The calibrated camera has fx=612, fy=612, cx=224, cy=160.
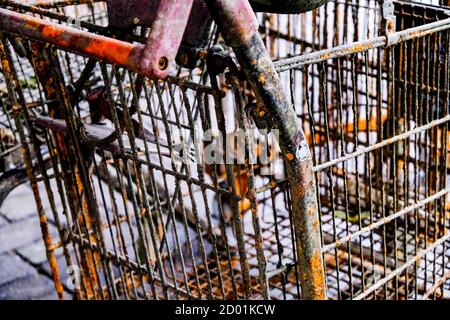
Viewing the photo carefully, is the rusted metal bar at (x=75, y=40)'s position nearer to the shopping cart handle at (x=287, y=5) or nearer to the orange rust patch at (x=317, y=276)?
the shopping cart handle at (x=287, y=5)

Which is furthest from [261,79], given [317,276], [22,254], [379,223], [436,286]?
[22,254]

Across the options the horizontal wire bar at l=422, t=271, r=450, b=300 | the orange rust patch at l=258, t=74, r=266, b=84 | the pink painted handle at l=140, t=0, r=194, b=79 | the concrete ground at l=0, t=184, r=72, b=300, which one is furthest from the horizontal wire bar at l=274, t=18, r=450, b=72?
the concrete ground at l=0, t=184, r=72, b=300

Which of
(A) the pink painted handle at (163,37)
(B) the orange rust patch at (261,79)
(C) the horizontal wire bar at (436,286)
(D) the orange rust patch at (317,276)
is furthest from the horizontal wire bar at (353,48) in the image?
(C) the horizontal wire bar at (436,286)

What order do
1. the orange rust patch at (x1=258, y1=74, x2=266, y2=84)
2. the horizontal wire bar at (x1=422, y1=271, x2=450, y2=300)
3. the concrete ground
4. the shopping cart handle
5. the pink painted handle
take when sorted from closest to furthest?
the pink painted handle, the orange rust patch at (x1=258, y1=74, x2=266, y2=84), the shopping cart handle, the horizontal wire bar at (x1=422, y1=271, x2=450, y2=300), the concrete ground

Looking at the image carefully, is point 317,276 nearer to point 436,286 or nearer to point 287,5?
point 287,5

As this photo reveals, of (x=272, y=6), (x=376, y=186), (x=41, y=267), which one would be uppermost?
(x=272, y=6)

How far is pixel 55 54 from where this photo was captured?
7.04ft

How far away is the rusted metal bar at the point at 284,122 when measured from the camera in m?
1.41

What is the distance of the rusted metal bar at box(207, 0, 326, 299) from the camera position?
55.4 inches

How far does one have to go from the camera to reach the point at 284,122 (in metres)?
1.54

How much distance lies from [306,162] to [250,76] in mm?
290

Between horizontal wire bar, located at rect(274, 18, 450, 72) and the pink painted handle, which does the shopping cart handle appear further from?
the pink painted handle
